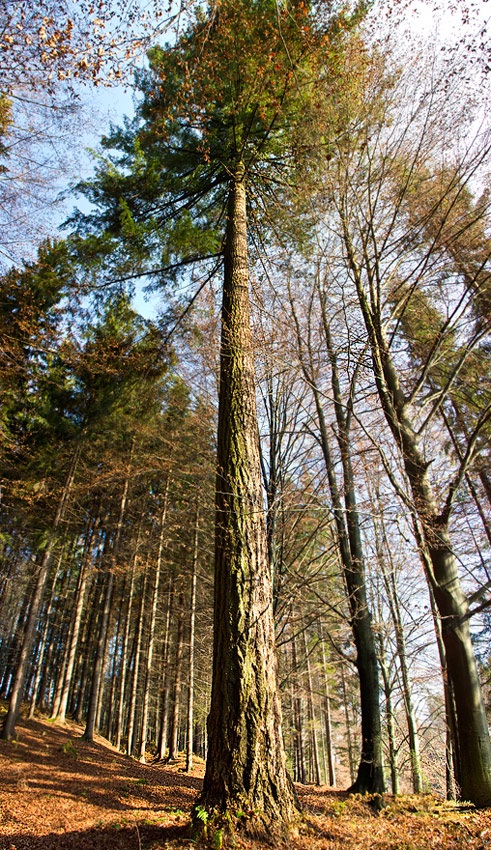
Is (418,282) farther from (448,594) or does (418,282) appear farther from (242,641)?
(242,641)

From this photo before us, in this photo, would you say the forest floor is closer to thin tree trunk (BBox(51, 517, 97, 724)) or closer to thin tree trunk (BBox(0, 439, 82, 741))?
thin tree trunk (BBox(0, 439, 82, 741))

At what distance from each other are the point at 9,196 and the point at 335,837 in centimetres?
724

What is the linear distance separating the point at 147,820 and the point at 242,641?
1.50m

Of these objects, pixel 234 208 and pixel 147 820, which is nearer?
pixel 147 820

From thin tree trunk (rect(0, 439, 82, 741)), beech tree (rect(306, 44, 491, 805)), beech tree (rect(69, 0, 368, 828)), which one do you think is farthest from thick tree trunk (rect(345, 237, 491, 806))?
thin tree trunk (rect(0, 439, 82, 741))

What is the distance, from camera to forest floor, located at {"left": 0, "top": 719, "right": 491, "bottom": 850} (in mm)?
2371

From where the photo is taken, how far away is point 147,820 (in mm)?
2826

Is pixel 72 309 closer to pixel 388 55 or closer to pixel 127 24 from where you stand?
pixel 127 24

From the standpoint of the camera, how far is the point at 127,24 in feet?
9.90

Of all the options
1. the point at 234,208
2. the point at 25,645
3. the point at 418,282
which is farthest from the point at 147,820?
the point at 25,645

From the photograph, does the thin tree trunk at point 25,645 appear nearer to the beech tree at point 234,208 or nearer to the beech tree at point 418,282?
the beech tree at point 234,208

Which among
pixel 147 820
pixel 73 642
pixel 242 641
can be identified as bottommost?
pixel 147 820

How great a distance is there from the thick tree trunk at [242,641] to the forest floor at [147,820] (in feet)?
0.77

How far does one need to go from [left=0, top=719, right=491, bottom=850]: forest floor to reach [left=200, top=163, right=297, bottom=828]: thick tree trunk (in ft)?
0.77
